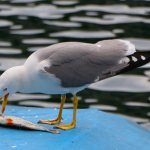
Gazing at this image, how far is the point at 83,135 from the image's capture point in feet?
17.6

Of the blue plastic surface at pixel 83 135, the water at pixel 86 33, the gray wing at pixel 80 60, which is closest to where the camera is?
the blue plastic surface at pixel 83 135

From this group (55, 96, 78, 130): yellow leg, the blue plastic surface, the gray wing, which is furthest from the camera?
(55, 96, 78, 130): yellow leg

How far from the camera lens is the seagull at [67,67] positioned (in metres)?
5.20

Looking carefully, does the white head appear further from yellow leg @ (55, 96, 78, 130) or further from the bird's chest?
yellow leg @ (55, 96, 78, 130)

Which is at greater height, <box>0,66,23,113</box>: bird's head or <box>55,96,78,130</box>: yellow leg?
<box>0,66,23,113</box>: bird's head

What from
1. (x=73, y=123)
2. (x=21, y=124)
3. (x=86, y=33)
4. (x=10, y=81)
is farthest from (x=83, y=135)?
(x=86, y=33)

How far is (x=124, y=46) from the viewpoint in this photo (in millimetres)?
5570

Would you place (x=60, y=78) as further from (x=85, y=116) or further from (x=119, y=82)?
(x=119, y=82)

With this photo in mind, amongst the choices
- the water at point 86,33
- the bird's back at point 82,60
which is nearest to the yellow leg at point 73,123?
the bird's back at point 82,60

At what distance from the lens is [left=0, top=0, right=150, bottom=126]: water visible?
904 centimetres

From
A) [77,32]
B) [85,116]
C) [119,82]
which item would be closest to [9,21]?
[77,32]

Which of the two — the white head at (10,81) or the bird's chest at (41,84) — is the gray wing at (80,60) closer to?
the bird's chest at (41,84)

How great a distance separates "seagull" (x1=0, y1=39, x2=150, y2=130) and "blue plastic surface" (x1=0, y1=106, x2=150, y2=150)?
162mm

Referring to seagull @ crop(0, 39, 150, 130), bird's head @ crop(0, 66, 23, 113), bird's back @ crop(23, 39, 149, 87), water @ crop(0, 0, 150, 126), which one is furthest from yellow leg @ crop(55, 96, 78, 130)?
water @ crop(0, 0, 150, 126)
